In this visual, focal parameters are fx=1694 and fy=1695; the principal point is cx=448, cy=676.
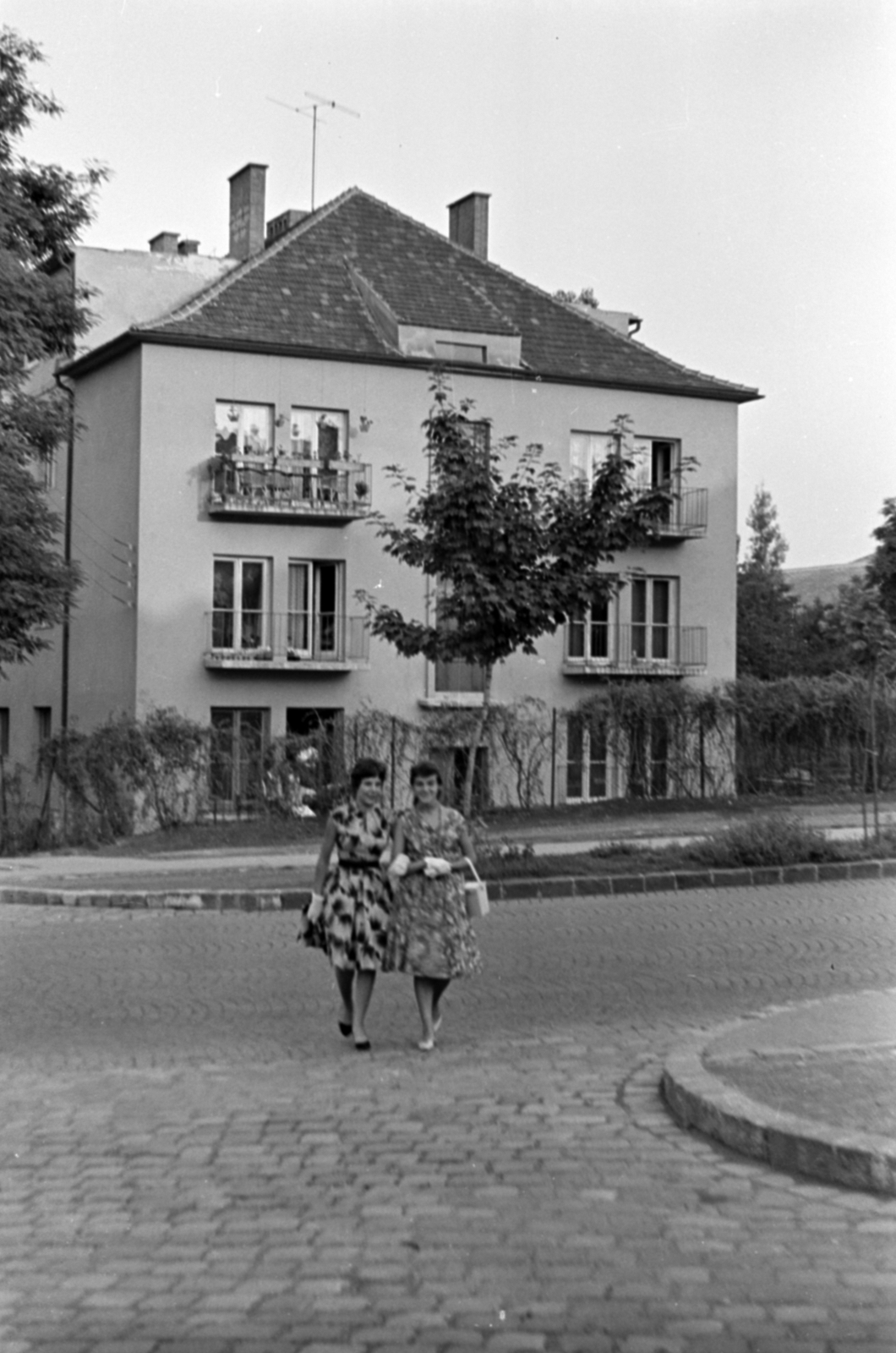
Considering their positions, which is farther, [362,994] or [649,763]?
[649,763]

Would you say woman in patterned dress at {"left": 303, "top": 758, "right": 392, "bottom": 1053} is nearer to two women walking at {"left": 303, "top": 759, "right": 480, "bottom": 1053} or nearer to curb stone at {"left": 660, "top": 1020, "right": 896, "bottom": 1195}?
two women walking at {"left": 303, "top": 759, "right": 480, "bottom": 1053}

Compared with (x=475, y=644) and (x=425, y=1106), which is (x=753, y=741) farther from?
(x=425, y=1106)

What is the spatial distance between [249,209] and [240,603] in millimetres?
11878

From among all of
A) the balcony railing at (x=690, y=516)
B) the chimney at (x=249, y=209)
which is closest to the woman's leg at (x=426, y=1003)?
the balcony railing at (x=690, y=516)

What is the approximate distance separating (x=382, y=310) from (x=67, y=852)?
1705 centimetres

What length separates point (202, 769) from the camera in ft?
93.0

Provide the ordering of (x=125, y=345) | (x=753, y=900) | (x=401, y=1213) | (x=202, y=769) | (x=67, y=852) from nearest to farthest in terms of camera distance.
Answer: (x=401, y=1213), (x=753, y=900), (x=67, y=852), (x=202, y=769), (x=125, y=345)

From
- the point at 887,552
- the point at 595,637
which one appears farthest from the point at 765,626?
the point at 595,637

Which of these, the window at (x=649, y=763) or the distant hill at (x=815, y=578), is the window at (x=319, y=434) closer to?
the window at (x=649, y=763)

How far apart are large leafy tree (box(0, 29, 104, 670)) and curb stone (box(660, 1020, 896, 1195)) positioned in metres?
21.2

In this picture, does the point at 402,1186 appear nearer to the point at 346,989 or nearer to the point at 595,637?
the point at 346,989

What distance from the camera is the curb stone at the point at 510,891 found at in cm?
1766

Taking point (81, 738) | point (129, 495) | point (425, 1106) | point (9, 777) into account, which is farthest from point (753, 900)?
point (129, 495)

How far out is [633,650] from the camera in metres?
40.1
